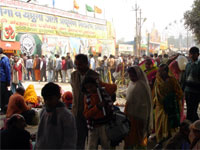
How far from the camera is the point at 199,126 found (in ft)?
10.9

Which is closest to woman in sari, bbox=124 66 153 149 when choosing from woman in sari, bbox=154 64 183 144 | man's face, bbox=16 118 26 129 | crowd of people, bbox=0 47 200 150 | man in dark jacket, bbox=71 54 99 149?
crowd of people, bbox=0 47 200 150

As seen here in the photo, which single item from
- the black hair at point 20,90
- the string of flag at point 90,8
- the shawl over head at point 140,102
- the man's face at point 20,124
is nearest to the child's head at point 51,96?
the man's face at point 20,124

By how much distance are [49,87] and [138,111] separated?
1.90 metres

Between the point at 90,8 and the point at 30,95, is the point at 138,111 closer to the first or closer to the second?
the point at 30,95

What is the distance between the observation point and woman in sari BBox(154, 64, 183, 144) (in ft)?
15.6

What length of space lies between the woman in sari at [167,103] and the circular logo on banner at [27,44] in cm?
1901

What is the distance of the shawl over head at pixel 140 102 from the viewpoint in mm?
4270

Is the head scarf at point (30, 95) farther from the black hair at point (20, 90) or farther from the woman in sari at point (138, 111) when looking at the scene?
the woman in sari at point (138, 111)

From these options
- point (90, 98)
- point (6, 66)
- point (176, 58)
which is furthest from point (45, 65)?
point (90, 98)

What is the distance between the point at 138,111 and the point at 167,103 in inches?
29.1

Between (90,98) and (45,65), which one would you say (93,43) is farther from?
(90,98)

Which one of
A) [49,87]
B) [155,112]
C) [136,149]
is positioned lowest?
[136,149]

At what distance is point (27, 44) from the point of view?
75.0ft

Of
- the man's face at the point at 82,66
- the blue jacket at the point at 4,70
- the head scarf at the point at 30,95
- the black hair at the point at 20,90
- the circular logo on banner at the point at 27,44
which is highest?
the circular logo on banner at the point at 27,44
